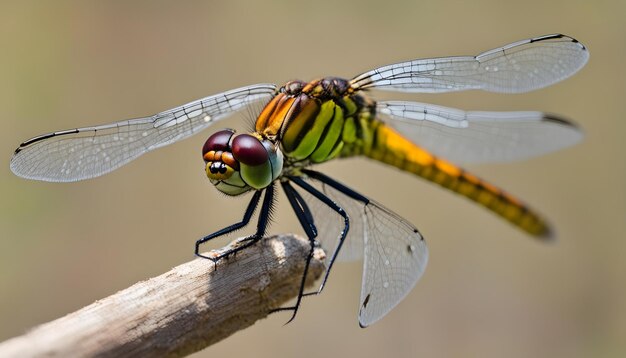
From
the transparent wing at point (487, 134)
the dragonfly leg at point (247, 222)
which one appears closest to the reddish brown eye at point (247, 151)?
the dragonfly leg at point (247, 222)

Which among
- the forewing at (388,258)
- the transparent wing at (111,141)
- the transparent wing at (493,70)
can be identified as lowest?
the forewing at (388,258)

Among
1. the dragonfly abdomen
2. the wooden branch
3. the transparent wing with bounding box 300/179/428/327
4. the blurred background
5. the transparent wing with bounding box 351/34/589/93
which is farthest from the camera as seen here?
the blurred background

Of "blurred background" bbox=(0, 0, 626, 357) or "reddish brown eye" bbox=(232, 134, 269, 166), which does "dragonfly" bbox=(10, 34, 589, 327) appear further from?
"blurred background" bbox=(0, 0, 626, 357)

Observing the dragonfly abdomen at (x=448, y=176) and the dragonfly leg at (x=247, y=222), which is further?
the dragonfly abdomen at (x=448, y=176)

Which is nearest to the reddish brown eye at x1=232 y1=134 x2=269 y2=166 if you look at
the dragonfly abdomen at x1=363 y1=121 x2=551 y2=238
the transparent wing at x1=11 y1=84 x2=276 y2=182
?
the transparent wing at x1=11 y1=84 x2=276 y2=182

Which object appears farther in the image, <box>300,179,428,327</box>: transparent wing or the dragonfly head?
<box>300,179,428,327</box>: transparent wing

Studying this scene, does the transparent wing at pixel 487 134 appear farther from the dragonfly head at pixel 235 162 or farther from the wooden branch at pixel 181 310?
the wooden branch at pixel 181 310
